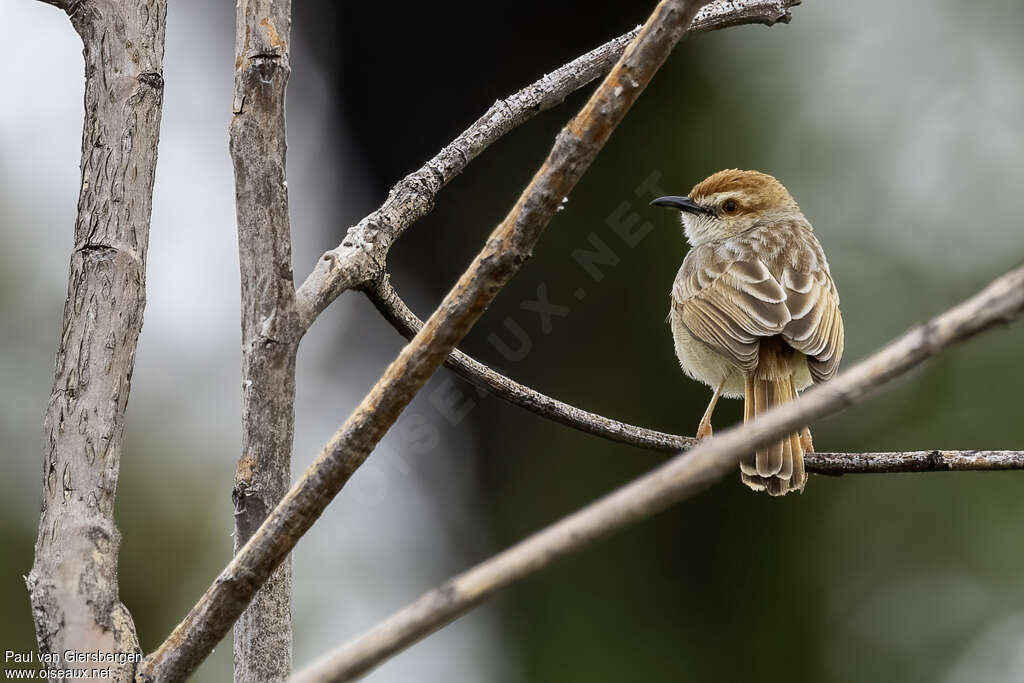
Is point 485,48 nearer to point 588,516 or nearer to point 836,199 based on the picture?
point 836,199

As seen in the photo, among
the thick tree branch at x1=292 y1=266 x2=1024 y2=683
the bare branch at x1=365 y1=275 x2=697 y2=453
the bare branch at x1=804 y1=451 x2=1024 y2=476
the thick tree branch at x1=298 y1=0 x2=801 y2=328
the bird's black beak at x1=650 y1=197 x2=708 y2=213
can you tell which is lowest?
the thick tree branch at x1=292 y1=266 x2=1024 y2=683

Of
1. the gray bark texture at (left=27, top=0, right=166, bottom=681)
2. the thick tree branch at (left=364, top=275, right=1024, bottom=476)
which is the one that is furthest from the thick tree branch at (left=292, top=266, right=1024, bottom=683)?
the thick tree branch at (left=364, top=275, right=1024, bottom=476)

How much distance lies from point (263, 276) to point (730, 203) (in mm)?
4550

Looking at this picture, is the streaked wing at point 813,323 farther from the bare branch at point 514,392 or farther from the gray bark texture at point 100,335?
the gray bark texture at point 100,335

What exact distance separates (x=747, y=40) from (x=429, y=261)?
2806mm

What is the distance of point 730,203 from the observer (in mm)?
6379

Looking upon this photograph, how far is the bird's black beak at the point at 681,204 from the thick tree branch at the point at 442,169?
2.82 meters

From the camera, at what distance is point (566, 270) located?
688 cm

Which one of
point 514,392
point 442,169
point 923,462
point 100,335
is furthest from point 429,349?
point 923,462

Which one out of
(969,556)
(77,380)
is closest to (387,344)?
(969,556)

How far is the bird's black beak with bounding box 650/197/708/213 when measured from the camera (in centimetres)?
636

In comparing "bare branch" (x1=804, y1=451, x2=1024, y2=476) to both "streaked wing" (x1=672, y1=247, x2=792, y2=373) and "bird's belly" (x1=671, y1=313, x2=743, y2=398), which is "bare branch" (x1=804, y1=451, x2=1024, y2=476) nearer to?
"streaked wing" (x1=672, y1=247, x2=792, y2=373)

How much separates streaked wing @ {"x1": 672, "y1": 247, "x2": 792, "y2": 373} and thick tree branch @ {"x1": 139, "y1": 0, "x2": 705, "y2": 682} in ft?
11.2

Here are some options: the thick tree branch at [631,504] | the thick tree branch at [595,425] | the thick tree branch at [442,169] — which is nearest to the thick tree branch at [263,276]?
the thick tree branch at [442,169]
